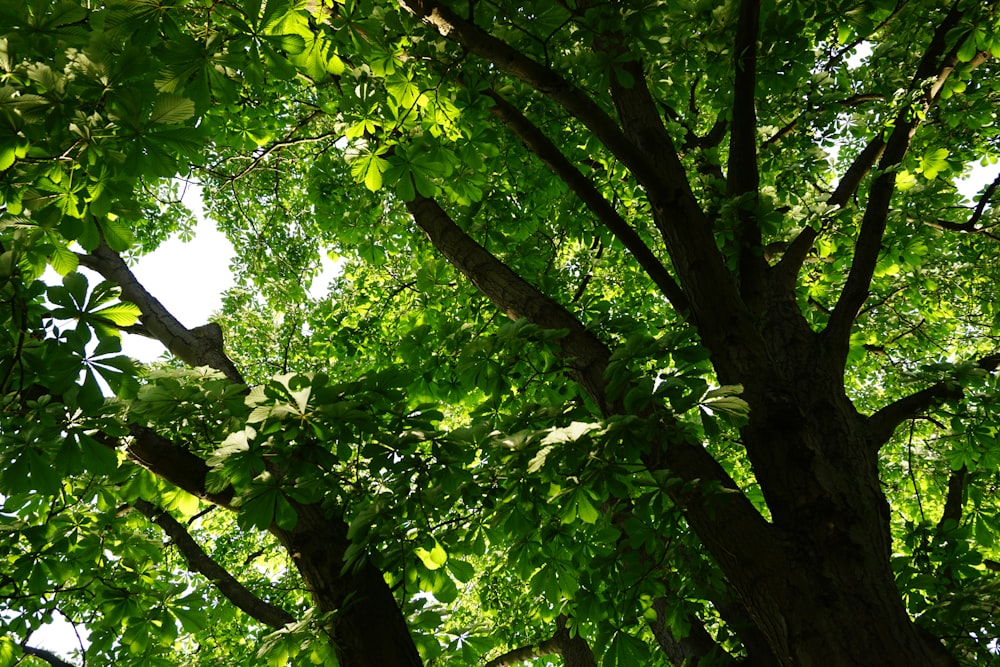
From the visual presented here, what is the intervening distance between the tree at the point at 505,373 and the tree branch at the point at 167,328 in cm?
2

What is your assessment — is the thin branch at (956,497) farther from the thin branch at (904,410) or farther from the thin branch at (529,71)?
the thin branch at (529,71)

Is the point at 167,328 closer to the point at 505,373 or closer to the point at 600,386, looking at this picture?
the point at 505,373

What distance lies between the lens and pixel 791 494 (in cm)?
286

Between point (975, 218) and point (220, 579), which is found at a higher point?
point (975, 218)

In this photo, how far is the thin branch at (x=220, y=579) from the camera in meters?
3.78

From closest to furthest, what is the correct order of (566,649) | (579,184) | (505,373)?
1. (505,373)
2. (579,184)
3. (566,649)

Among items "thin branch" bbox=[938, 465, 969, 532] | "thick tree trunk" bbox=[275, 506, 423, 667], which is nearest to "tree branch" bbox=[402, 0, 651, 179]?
"thick tree trunk" bbox=[275, 506, 423, 667]

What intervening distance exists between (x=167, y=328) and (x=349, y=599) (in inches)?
111

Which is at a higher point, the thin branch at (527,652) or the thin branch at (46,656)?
the thin branch at (46,656)

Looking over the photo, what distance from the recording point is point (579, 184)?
11.1 feet

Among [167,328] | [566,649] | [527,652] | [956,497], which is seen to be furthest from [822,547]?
[527,652]

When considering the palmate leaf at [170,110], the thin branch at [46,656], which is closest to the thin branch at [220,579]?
the thin branch at [46,656]

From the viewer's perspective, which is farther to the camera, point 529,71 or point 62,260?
point 529,71

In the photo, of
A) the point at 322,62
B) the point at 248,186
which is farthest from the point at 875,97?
the point at 248,186
